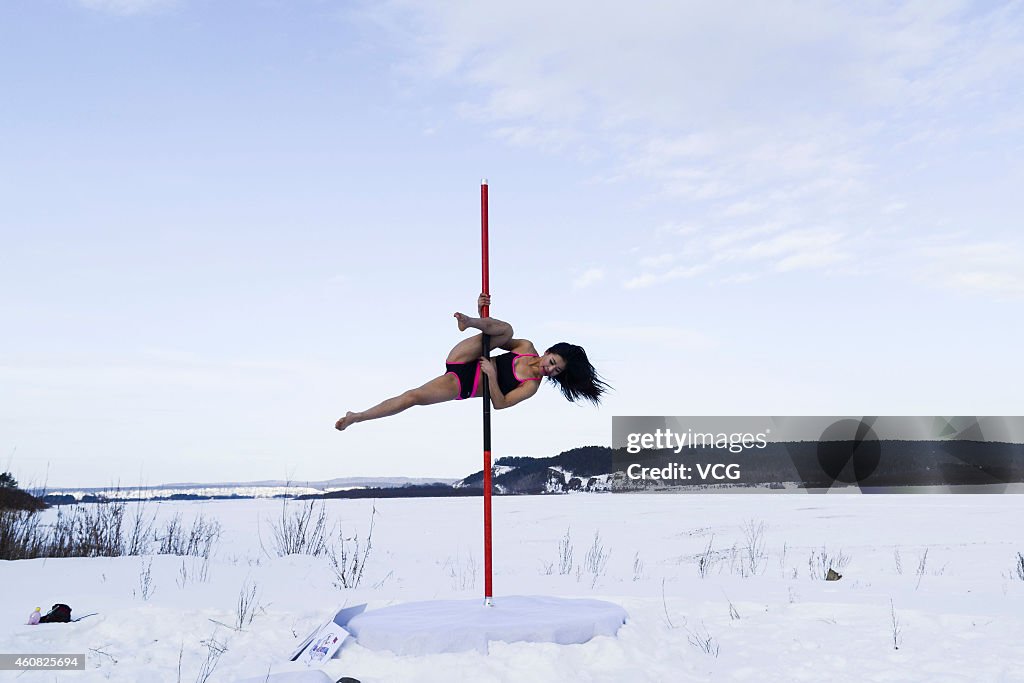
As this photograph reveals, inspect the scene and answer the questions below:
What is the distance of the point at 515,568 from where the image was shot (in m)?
11.4

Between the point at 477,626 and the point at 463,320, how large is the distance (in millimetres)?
2099

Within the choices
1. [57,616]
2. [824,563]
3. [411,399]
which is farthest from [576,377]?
[824,563]

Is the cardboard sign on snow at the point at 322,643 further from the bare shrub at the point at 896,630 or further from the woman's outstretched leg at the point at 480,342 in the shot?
the bare shrub at the point at 896,630

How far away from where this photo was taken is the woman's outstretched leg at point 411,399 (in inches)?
255

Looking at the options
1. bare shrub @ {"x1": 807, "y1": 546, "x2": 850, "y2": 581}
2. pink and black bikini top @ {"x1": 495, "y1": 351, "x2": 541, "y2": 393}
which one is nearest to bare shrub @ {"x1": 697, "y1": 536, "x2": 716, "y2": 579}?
bare shrub @ {"x1": 807, "y1": 546, "x2": 850, "y2": 581}

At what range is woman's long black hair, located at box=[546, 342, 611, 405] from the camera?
266 inches

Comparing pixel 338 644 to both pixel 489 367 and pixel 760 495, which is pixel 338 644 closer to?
pixel 489 367

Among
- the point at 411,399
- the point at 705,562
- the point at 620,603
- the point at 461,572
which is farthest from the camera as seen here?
the point at 705,562

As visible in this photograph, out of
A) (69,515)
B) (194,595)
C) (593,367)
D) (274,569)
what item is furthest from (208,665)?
(69,515)

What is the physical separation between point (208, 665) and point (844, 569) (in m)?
7.64

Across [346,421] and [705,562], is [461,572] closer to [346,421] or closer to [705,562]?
[705,562]

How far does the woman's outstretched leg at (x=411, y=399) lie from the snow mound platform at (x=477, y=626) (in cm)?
145

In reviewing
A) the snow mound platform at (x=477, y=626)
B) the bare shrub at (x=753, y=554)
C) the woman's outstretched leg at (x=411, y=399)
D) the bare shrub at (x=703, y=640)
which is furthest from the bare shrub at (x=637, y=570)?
the woman's outstretched leg at (x=411, y=399)

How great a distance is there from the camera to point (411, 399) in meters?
6.59
